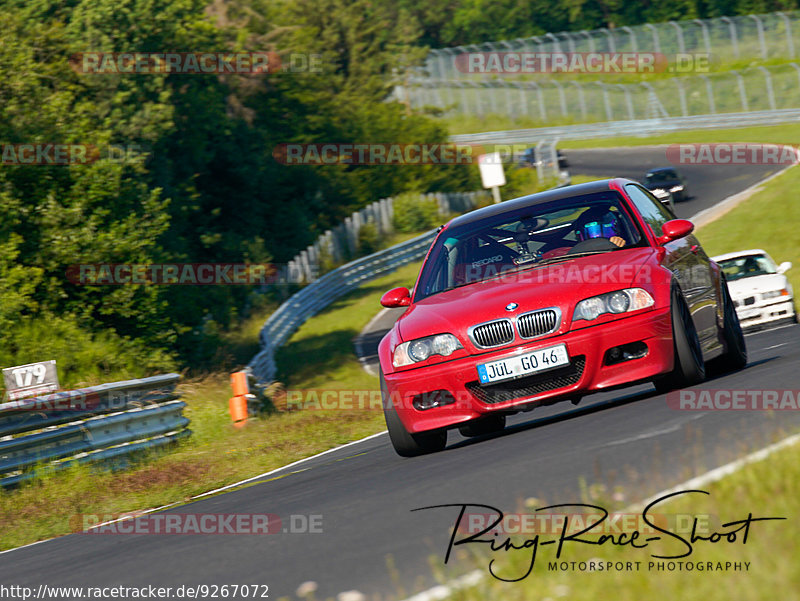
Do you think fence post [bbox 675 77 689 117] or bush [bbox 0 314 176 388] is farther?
fence post [bbox 675 77 689 117]

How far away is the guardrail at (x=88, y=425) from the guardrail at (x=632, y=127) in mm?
45760

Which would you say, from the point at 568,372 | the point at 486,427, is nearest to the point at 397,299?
the point at 486,427

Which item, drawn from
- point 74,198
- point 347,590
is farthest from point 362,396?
point 347,590

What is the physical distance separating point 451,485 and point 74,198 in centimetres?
1591

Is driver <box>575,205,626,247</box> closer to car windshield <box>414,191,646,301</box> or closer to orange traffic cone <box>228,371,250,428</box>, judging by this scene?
car windshield <box>414,191,646,301</box>

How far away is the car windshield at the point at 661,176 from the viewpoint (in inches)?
1575

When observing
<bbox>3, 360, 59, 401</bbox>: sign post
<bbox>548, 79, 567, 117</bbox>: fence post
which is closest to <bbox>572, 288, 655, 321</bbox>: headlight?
<bbox>3, 360, 59, 401</bbox>: sign post

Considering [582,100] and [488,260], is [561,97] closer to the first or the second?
[582,100]

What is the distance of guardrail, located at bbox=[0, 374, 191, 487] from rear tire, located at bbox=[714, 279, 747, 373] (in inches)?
247

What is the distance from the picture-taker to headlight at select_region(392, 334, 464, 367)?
763cm

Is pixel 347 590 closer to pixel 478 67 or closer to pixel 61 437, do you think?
pixel 61 437

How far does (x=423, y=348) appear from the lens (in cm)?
773

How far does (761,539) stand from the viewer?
152 inches

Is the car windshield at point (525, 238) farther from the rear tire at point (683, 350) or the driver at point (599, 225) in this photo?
the rear tire at point (683, 350)
